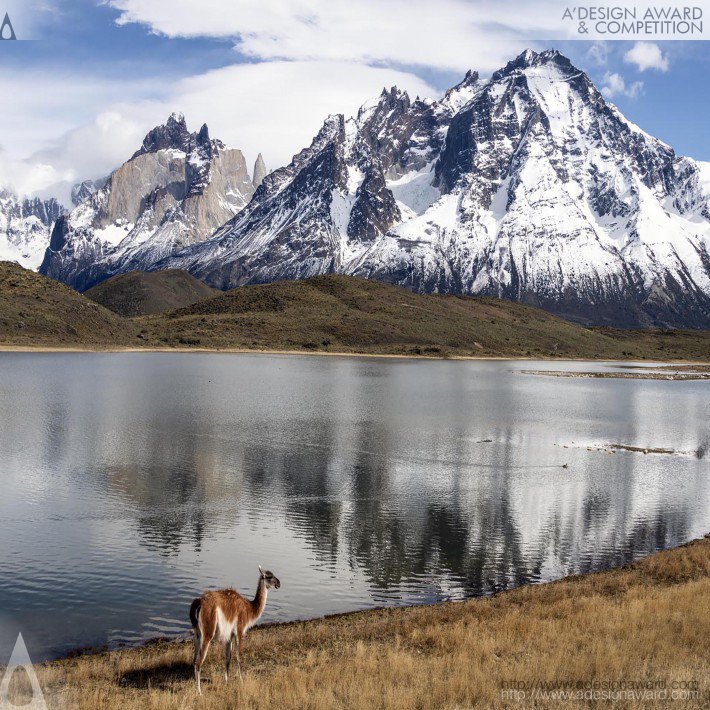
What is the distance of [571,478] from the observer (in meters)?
51.5

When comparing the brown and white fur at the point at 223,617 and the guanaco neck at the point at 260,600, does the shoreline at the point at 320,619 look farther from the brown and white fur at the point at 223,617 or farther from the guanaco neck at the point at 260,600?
the guanaco neck at the point at 260,600

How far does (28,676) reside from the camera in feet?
58.7

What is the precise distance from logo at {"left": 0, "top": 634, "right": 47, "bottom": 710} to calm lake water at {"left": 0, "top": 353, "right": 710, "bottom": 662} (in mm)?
353

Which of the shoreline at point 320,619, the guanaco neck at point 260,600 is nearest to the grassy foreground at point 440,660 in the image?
the shoreline at point 320,619

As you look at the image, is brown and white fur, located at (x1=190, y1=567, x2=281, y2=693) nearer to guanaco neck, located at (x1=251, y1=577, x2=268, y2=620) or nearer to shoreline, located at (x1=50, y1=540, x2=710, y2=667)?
guanaco neck, located at (x1=251, y1=577, x2=268, y2=620)

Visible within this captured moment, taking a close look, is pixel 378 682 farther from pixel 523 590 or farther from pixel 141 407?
pixel 141 407

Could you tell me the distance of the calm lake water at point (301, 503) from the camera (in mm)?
26719

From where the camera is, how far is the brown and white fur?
53.6ft

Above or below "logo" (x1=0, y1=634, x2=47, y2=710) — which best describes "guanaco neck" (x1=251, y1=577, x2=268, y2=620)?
above

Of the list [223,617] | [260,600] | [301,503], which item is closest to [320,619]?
[260,600]

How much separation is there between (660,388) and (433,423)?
80971mm

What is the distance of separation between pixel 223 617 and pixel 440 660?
205 inches

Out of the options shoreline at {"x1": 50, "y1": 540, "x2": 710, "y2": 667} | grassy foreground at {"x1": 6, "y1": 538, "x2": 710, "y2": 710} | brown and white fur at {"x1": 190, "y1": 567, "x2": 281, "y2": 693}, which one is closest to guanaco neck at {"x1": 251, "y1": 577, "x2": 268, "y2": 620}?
brown and white fur at {"x1": 190, "y1": 567, "x2": 281, "y2": 693}

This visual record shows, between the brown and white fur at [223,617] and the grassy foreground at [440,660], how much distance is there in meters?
0.78
